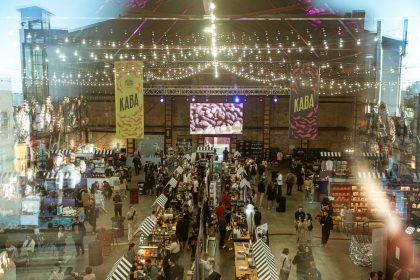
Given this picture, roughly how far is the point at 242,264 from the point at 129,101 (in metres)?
4.34

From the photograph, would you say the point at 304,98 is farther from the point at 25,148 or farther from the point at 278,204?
the point at 25,148

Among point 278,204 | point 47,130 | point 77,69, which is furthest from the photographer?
point 77,69

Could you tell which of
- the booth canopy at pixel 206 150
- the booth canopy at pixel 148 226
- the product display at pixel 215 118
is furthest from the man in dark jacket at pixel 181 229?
the product display at pixel 215 118

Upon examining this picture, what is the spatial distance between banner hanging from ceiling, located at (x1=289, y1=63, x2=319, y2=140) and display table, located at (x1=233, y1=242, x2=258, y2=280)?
2.88m

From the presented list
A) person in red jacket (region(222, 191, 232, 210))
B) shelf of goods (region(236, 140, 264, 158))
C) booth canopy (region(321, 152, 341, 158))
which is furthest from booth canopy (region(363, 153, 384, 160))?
person in red jacket (region(222, 191, 232, 210))

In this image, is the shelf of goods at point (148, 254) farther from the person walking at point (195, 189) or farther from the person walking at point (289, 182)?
the person walking at point (289, 182)

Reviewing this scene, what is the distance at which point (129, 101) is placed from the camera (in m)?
10.1

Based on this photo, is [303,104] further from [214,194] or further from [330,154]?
[330,154]

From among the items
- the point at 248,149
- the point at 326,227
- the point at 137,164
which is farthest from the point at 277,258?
the point at 248,149

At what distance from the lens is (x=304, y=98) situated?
9.60 metres

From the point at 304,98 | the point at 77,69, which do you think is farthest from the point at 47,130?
the point at 304,98

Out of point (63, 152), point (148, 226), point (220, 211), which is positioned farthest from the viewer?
point (63, 152)

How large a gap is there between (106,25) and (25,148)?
6988mm

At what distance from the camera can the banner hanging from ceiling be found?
9602mm
